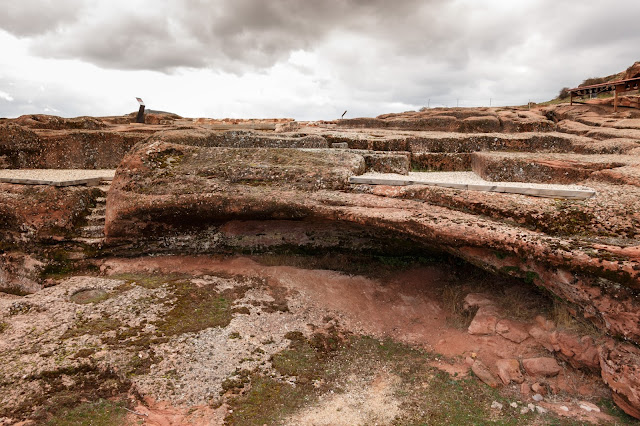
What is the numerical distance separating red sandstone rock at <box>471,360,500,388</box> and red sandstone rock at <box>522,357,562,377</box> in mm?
497

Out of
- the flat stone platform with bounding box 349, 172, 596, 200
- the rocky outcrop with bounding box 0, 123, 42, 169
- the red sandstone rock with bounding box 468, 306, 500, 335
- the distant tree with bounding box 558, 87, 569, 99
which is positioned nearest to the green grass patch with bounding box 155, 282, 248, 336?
the flat stone platform with bounding box 349, 172, 596, 200

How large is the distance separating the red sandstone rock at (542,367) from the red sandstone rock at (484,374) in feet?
1.63

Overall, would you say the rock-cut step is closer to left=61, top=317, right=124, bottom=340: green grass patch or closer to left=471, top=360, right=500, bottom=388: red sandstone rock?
left=61, top=317, right=124, bottom=340: green grass patch

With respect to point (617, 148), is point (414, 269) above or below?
below

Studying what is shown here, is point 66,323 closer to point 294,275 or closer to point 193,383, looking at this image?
point 193,383

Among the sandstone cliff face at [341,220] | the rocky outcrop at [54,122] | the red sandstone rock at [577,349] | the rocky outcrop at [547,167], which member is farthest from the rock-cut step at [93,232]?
the rocky outcrop at [54,122]

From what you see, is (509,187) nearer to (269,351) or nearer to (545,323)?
(545,323)

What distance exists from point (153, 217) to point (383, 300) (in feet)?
Result: 16.9

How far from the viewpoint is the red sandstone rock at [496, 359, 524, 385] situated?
18.6 feet

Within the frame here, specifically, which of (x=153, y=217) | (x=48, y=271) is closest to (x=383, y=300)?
(x=153, y=217)

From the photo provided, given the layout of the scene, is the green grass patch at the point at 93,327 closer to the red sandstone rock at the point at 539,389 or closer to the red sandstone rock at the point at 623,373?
the red sandstone rock at the point at 539,389

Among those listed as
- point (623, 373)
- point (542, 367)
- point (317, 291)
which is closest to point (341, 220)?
point (317, 291)

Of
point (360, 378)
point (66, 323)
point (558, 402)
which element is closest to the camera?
point (558, 402)

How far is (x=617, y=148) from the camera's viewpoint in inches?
404
